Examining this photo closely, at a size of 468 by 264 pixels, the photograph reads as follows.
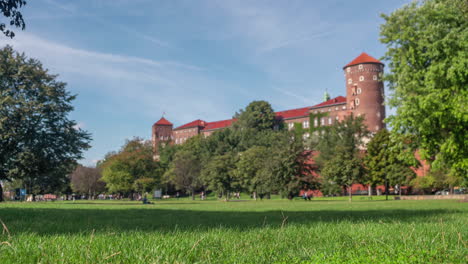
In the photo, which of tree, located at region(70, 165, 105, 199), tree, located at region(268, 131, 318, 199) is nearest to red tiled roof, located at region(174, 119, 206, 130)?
tree, located at region(70, 165, 105, 199)

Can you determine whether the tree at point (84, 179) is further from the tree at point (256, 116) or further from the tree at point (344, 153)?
the tree at point (344, 153)

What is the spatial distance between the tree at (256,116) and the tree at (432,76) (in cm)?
7619

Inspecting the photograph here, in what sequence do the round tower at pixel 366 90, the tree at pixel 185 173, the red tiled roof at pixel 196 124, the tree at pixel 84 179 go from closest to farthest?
the tree at pixel 185 173 → the tree at pixel 84 179 → the round tower at pixel 366 90 → the red tiled roof at pixel 196 124

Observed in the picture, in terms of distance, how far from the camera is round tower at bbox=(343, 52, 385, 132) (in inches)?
4114

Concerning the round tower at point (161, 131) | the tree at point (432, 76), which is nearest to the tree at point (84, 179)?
the round tower at point (161, 131)

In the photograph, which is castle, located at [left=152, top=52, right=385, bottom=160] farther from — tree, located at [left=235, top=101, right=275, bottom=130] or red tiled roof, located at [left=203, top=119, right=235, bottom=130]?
red tiled roof, located at [left=203, top=119, right=235, bottom=130]

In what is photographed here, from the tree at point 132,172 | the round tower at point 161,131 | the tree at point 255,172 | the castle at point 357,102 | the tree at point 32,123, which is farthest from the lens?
the round tower at point 161,131

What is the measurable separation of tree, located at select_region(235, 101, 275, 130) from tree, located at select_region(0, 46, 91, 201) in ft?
225

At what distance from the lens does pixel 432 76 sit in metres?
20.0

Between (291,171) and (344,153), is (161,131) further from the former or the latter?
(291,171)

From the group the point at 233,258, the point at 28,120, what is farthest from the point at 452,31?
the point at 28,120

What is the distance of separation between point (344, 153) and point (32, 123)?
125 feet

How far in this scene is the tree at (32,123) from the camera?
2955 cm

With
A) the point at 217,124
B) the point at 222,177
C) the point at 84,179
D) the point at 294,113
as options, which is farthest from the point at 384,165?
the point at 217,124
